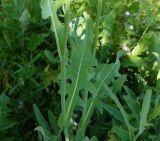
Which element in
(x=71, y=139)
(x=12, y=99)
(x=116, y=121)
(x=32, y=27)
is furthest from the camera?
(x=32, y=27)

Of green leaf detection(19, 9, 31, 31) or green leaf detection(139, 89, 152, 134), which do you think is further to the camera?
green leaf detection(19, 9, 31, 31)

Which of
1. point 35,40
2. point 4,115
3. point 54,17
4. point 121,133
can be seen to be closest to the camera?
point 54,17

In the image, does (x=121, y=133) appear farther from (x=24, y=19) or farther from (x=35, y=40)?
(x=24, y=19)

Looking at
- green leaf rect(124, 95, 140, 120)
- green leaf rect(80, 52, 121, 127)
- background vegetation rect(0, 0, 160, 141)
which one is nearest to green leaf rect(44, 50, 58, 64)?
background vegetation rect(0, 0, 160, 141)

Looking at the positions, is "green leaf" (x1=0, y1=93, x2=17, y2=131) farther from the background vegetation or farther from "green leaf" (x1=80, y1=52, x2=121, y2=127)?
"green leaf" (x1=80, y1=52, x2=121, y2=127)

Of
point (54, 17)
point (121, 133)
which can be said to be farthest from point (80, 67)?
point (121, 133)

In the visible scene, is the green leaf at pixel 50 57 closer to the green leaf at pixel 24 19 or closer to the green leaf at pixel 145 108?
the green leaf at pixel 24 19

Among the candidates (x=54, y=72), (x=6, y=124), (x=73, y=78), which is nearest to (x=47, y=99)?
(x=54, y=72)

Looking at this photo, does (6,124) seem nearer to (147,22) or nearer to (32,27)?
(32,27)

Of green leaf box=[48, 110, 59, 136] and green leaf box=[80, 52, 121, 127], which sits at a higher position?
green leaf box=[80, 52, 121, 127]

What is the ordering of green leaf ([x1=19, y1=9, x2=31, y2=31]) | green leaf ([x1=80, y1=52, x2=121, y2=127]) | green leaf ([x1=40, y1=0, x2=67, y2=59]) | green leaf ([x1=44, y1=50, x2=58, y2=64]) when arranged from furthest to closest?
green leaf ([x1=19, y1=9, x2=31, y2=31]) < green leaf ([x1=44, y1=50, x2=58, y2=64]) < green leaf ([x1=80, y1=52, x2=121, y2=127]) < green leaf ([x1=40, y1=0, x2=67, y2=59])

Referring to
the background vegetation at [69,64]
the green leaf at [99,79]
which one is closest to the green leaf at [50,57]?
the background vegetation at [69,64]
